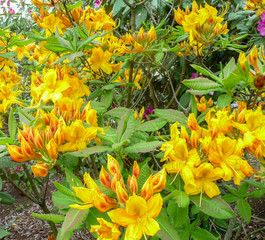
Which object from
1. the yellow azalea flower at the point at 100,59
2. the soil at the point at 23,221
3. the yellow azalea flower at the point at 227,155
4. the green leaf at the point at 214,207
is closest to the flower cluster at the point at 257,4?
the yellow azalea flower at the point at 100,59

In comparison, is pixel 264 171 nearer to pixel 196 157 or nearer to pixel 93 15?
pixel 196 157

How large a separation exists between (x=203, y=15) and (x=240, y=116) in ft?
2.04

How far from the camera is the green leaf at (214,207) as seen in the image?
758 millimetres

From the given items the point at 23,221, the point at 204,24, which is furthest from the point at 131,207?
the point at 23,221

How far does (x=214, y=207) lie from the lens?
78 cm

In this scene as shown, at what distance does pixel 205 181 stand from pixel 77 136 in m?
0.42

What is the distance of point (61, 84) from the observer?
3.49 ft

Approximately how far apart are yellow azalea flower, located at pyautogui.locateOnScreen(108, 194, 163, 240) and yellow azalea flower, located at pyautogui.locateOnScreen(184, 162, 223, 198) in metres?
0.20

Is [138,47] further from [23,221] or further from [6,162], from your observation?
[23,221]

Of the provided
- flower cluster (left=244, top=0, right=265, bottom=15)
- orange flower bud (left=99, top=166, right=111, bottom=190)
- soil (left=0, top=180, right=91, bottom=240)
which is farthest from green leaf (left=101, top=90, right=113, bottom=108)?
soil (left=0, top=180, right=91, bottom=240)

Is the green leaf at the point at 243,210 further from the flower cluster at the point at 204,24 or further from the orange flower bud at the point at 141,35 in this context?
the orange flower bud at the point at 141,35

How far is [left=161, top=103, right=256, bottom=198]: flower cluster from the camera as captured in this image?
0.79m

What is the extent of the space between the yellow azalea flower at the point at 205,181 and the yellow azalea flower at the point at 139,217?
20 centimetres

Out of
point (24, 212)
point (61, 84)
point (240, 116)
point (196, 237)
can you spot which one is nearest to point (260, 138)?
point (240, 116)
